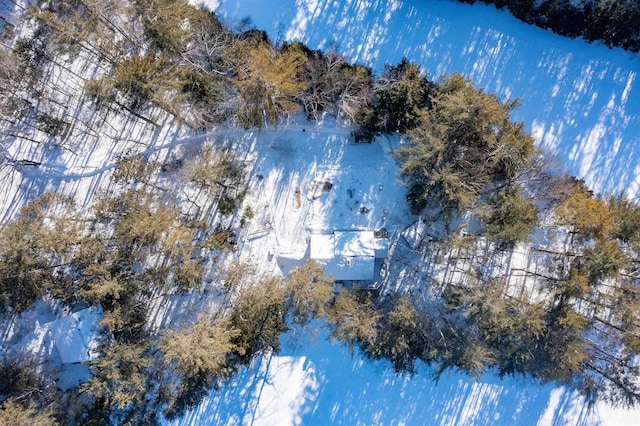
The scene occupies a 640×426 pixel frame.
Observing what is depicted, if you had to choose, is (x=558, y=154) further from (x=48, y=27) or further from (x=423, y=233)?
(x=48, y=27)

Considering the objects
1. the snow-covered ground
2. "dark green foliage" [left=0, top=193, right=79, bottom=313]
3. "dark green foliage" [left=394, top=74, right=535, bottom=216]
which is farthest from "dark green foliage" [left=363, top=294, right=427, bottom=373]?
"dark green foliage" [left=0, top=193, right=79, bottom=313]

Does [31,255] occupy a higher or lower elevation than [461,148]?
lower

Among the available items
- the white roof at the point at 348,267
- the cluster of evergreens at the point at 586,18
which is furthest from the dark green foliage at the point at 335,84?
the cluster of evergreens at the point at 586,18

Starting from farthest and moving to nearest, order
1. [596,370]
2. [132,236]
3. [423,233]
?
1. [423,233]
2. [596,370]
3. [132,236]

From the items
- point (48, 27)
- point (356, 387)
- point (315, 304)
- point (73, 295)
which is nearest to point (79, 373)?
point (73, 295)

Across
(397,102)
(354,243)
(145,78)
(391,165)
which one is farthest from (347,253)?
(145,78)

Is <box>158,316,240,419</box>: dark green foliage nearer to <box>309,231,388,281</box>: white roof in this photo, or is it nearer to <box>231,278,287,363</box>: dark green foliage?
<box>231,278,287,363</box>: dark green foliage

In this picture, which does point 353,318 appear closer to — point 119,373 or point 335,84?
point 119,373
